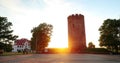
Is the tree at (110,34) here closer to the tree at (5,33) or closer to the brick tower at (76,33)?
the brick tower at (76,33)

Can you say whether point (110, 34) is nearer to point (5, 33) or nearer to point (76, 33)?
point (76, 33)

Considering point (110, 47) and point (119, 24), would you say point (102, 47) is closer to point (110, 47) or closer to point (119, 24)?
point (110, 47)

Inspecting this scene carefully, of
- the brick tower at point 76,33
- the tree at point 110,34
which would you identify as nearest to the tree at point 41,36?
the brick tower at point 76,33

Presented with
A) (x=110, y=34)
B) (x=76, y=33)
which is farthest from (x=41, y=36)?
(x=110, y=34)

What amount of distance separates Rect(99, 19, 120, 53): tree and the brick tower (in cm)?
1073

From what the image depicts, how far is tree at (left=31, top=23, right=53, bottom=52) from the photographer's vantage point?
271ft

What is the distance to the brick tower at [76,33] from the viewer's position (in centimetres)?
7512

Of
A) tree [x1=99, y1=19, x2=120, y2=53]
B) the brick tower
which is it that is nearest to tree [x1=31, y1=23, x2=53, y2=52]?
the brick tower

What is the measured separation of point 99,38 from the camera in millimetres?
66625

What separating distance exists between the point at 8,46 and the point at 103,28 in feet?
102

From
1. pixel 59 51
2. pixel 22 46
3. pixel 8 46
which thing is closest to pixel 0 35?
pixel 8 46

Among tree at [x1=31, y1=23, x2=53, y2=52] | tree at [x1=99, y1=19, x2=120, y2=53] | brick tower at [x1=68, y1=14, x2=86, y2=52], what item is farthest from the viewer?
tree at [x1=31, y1=23, x2=53, y2=52]

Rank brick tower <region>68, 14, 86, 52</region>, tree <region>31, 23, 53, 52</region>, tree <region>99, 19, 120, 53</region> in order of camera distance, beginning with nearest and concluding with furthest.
Result: tree <region>99, 19, 120, 53</region> → brick tower <region>68, 14, 86, 52</region> → tree <region>31, 23, 53, 52</region>

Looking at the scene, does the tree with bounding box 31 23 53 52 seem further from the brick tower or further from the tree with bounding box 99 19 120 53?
the tree with bounding box 99 19 120 53
